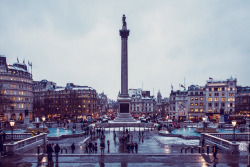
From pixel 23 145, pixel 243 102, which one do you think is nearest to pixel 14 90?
pixel 23 145

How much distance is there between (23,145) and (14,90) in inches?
2958

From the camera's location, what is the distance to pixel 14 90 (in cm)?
9481

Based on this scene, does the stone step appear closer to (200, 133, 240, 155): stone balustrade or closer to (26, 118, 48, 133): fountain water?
(26, 118, 48, 133): fountain water

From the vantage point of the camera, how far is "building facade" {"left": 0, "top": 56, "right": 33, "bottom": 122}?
90.8 meters

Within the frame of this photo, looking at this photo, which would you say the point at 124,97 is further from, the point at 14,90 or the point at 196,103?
the point at 14,90

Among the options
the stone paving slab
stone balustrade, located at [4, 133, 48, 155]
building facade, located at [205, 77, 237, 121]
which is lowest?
the stone paving slab

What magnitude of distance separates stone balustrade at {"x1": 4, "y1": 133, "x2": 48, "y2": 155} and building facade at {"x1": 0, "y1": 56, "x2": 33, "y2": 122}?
206 ft

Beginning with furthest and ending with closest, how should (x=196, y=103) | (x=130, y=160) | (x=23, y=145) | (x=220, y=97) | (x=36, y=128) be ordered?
(x=196, y=103)
(x=220, y=97)
(x=36, y=128)
(x=23, y=145)
(x=130, y=160)

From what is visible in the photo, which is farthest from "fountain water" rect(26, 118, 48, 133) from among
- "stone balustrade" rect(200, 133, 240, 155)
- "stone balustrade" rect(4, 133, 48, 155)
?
"stone balustrade" rect(200, 133, 240, 155)

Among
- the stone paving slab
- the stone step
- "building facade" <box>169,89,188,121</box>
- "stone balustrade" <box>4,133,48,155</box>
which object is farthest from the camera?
"building facade" <box>169,89,188,121</box>

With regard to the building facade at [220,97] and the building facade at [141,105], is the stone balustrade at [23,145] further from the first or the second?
the building facade at [141,105]

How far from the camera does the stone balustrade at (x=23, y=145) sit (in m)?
24.6

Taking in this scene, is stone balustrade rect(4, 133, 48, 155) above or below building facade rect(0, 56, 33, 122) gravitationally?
below

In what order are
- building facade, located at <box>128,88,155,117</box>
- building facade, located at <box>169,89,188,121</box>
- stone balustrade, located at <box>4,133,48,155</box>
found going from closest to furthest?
stone balustrade, located at <box>4,133,48,155</box>, building facade, located at <box>169,89,188,121</box>, building facade, located at <box>128,88,155,117</box>
